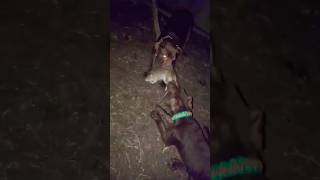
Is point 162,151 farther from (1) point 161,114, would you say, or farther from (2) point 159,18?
(2) point 159,18

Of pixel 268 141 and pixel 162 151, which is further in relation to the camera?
pixel 268 141

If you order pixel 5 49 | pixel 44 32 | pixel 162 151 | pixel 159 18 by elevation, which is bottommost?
pixel 162 151

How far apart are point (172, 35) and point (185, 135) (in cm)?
59

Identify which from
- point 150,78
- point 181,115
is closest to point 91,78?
point 150,78

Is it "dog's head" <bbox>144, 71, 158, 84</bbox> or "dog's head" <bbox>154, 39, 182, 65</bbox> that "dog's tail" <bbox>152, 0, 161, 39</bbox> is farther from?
"dog's head" <bbox>144, 71, 158, 84</bbox>

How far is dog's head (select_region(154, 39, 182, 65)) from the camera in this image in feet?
6.31

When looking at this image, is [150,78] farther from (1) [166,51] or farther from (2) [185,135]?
(2) [185,135]

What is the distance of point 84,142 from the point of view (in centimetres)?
188

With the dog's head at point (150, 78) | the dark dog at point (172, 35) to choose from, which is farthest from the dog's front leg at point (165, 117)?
the dark dog at point (172, 35)

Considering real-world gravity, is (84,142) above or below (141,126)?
below

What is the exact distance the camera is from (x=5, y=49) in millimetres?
1894

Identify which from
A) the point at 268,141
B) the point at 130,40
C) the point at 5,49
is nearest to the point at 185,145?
the point at 268,141

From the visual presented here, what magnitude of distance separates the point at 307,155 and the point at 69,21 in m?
1.63

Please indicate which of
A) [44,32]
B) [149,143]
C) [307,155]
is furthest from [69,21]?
[307,155]
